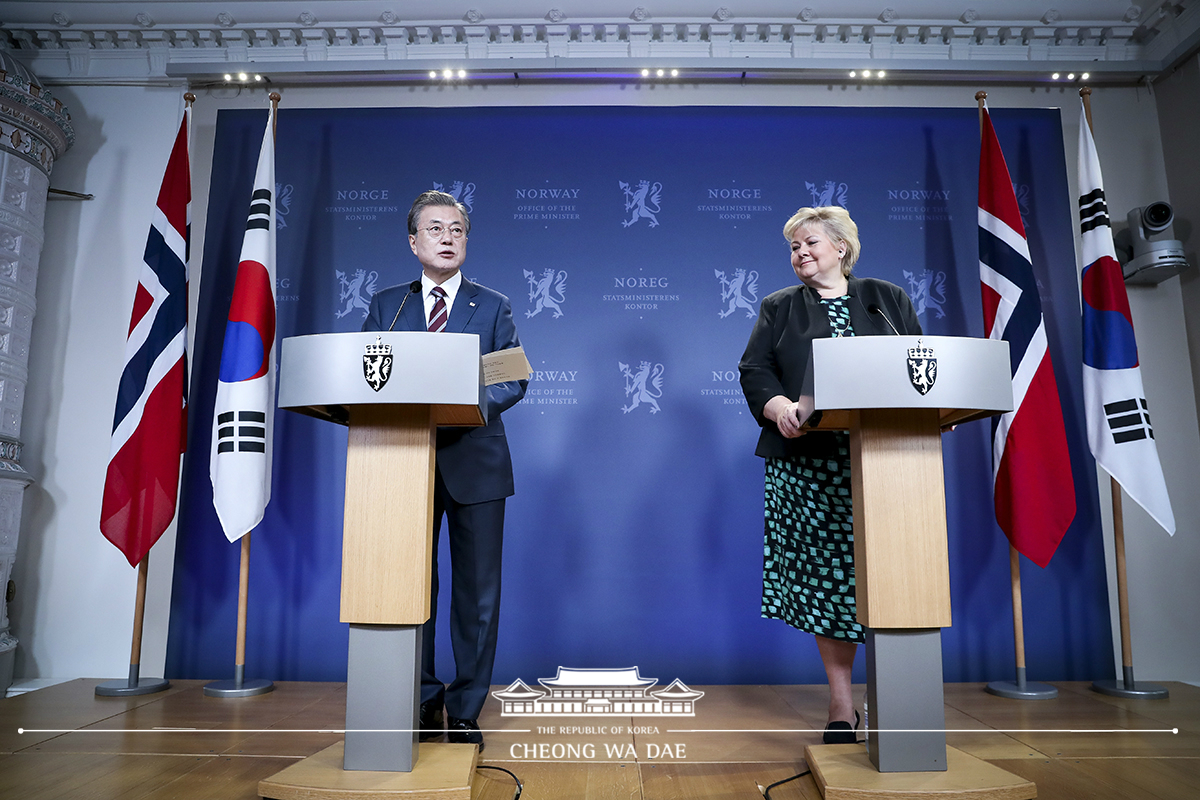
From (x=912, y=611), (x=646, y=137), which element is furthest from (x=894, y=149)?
(x=912, y=611)

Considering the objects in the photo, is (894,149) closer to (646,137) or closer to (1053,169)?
(1053,169)

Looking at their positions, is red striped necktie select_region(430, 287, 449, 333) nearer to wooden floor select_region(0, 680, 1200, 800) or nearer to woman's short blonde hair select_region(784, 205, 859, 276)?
woman's short blonde hair select_region(784, 205, 859, 276)

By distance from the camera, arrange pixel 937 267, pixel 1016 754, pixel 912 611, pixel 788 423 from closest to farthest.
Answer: pixel 912 611
pixel 788 423
pixel 1016 754
pixel 937 267

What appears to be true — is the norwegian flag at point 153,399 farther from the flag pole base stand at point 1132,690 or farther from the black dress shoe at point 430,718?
the flag pole base stand at point 1132,690

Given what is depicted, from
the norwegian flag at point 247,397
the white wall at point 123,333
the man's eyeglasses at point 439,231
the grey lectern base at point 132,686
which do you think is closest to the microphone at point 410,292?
the man's eyeglasses at point 439,231

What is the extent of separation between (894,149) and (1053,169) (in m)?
0.76

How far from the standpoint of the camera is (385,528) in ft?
5.51

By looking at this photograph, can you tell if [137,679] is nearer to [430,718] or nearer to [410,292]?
[430,718]

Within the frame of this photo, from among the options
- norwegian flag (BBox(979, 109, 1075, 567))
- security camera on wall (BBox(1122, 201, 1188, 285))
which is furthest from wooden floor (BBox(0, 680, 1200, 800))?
security camera on wall (BBox(1122, 201, 1188, 285))

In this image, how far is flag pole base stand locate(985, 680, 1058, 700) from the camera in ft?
9.23

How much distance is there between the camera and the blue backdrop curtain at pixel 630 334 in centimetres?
317

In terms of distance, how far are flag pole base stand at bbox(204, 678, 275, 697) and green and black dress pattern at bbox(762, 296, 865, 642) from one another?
2.03m

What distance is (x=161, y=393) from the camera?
2963mm

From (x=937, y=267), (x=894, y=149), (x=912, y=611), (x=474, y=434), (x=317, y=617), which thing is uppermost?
(x=894, y=149)
